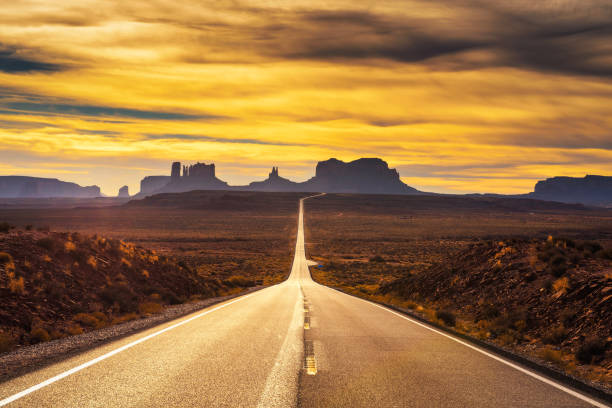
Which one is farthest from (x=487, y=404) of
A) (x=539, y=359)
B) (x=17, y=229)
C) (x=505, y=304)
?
(x=17, y=229)

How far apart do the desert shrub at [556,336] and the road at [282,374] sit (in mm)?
2295

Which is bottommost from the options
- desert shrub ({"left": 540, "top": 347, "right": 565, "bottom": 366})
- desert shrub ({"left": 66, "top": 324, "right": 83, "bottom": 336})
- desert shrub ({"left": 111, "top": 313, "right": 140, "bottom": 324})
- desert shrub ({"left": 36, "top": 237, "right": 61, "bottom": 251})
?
desert shrub ({"left": 111, "top": 313, "right": 140, "bottom": 324})

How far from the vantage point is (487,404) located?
221 inches

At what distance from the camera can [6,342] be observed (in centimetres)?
883

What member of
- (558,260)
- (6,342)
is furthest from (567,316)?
(6,342)

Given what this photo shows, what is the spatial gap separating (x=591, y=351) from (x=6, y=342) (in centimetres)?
1211

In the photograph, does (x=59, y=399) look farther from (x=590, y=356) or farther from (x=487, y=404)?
(x=590, y=356)

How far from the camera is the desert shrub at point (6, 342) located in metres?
8.61

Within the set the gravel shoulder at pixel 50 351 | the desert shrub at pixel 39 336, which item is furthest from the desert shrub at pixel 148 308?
the desert shrub at pixel 39 336

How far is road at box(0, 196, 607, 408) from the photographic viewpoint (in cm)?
557

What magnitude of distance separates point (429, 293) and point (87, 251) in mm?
16030

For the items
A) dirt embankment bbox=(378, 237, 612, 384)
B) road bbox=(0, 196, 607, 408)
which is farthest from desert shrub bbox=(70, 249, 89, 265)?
dirt embankment bbox=(378, 237, 612, 384)

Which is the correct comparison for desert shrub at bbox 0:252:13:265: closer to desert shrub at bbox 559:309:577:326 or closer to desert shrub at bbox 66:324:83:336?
desert shrub at bbox 66:324:83:336

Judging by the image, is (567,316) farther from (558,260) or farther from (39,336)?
(39,336)
